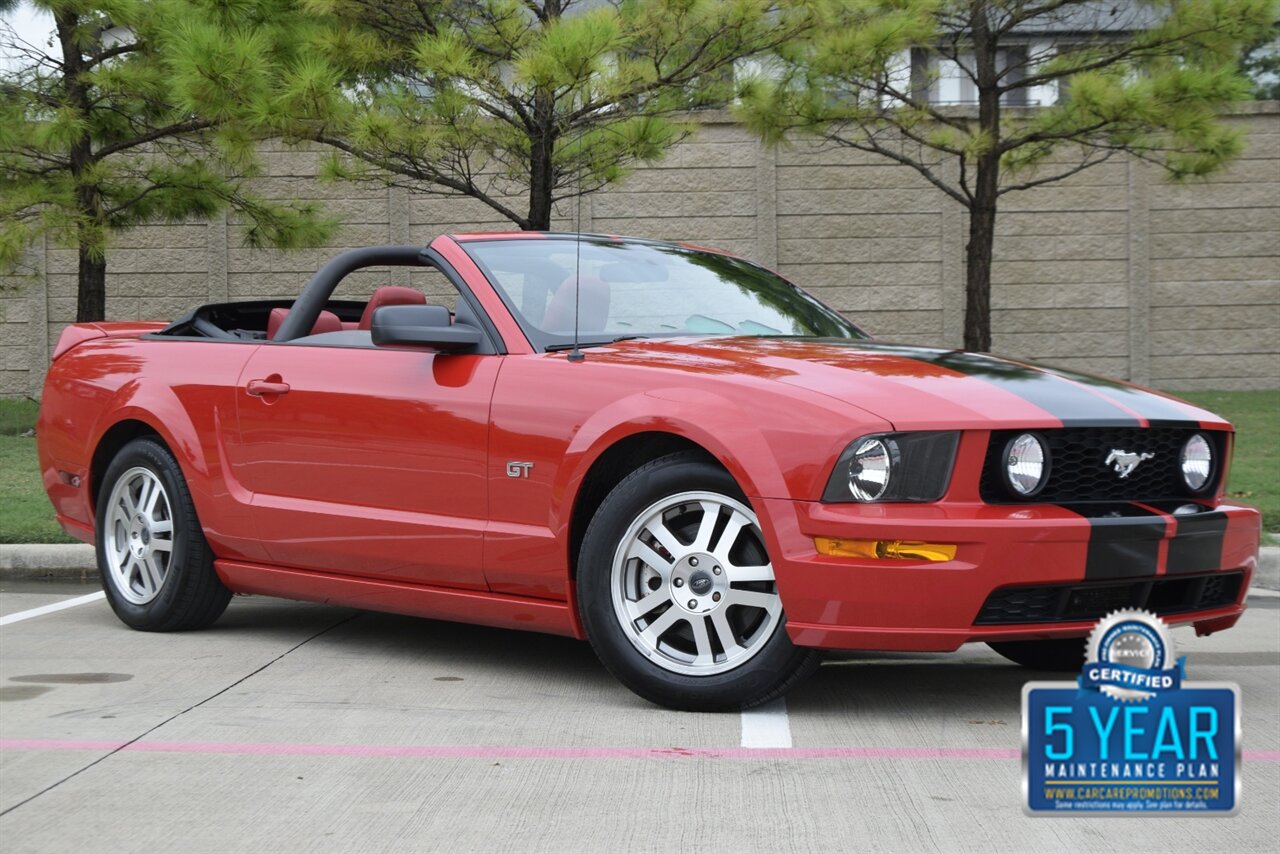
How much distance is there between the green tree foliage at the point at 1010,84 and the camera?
13562mm

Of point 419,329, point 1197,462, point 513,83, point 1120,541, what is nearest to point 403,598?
point 419,329

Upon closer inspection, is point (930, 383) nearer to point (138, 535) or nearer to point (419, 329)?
point (419, 329)

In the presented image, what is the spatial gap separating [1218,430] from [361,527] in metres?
2.71

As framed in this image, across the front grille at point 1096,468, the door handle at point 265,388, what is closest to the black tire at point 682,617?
the front grille at point 1096,468

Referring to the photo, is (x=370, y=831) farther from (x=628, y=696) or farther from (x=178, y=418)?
(x=178, y=418)

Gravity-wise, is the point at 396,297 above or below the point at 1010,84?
below

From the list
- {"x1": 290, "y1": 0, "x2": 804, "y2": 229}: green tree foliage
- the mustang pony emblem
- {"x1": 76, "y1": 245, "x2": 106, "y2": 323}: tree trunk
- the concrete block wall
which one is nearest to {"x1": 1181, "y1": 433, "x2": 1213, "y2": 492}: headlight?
the mustang pony emblem

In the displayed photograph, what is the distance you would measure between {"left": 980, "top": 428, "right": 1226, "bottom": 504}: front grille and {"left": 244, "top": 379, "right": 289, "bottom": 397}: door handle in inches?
103

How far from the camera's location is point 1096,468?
466 centimetres

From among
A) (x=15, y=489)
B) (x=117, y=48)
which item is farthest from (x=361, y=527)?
(x=117, y=48)

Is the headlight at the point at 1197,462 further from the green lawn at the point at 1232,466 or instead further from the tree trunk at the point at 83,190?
the tree trunk at the point at 83,190

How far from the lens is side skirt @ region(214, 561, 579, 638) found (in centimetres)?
524

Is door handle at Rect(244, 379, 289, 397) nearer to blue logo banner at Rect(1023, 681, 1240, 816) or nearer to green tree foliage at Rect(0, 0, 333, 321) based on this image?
blue logo banner at Rect(1023, 681, 1240, 816)

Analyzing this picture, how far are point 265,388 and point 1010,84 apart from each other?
10387mm
